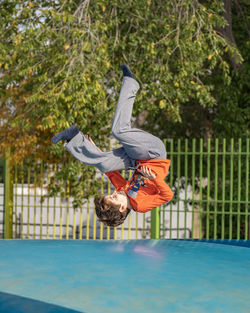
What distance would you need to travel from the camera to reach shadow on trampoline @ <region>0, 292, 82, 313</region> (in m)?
2.80

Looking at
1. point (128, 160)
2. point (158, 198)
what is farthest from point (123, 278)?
point (128, 160)

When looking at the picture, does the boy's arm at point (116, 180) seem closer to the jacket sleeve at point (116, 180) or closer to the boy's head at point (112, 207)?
Result: the jacket sleeve at point (116, 180)

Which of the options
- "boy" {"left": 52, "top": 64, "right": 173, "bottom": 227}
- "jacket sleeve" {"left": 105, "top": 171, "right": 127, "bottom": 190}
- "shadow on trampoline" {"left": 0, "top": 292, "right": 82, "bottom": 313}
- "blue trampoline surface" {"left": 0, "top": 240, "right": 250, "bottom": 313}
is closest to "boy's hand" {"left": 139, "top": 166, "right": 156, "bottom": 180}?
"boy" {"left": 52, "top": 64, "right": 173, "bottom": 227}

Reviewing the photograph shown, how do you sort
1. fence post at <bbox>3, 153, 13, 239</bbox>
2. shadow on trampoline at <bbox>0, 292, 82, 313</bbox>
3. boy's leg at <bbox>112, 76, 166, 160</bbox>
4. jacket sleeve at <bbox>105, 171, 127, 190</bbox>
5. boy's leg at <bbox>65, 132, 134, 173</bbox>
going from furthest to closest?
1. fence post at <bbox>3, 153, 13, 239</bbox>
2. jacket sleeve at <bbox>105, 171, 127, 190</bbox>
3. boy's leg at <bbox>65, 132, 134, 173</bbox>
4. boy's leg at <bbox>112, 76, 166, 160</bbox>
5. shadow on trampoline at <bbox>0, 292, 82, 313</bbox>

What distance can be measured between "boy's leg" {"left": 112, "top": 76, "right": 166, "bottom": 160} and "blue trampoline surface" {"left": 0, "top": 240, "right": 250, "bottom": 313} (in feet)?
2.95

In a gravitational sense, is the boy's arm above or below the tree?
below

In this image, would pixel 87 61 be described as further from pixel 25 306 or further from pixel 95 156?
pixel 25 306

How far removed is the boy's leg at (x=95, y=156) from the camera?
13.5ft

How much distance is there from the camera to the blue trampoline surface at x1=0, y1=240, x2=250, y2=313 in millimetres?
2871

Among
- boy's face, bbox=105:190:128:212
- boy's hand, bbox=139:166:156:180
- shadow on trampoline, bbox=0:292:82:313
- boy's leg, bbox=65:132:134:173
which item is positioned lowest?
shadow on trampoline, bbox=0:292:82:313

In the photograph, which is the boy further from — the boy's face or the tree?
the tree

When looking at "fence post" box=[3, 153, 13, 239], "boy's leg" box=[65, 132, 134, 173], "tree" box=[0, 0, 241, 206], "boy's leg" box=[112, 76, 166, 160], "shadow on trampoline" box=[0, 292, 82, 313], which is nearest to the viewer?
"shadow on trampoline" box=[0, 292, 82, 313]

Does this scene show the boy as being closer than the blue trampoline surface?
No

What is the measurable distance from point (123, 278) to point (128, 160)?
3.66 feet
